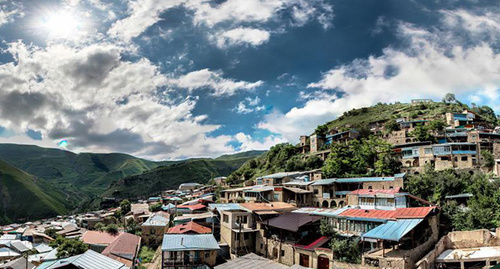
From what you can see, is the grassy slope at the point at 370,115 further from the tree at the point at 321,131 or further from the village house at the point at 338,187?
the village house at the point at 338,187

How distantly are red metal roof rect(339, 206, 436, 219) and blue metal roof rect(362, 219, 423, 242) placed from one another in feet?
2.76

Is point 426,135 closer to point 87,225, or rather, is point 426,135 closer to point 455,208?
point 455,208

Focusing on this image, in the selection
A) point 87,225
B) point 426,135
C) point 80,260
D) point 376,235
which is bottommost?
point 87,225

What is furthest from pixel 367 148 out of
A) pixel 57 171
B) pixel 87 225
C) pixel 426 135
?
pixel 57 171

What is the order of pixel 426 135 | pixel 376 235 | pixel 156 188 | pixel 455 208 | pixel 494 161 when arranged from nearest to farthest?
pixel 376 235 → pixel 455 208 → pixel 494 161 → pixel 426 135 → pixel 156 188

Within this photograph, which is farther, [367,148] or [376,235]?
[367,148]

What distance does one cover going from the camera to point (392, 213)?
22.1 m

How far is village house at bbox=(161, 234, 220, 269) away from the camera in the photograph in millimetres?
22234

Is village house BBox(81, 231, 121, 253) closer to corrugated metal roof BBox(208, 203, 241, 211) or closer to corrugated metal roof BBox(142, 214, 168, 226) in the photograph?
corrugated metal roof BBox(142, 214, 168, 226)

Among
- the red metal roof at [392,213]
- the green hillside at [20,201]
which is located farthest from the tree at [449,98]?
the green hillside at [20,201]

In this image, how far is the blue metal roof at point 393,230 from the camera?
1761cm

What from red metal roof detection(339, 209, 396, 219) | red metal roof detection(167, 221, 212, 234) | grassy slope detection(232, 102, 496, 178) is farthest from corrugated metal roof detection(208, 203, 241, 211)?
grassy slope detection(232, 102, 496, 178)

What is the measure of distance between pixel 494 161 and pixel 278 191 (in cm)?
2365

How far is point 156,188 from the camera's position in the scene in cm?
10706
